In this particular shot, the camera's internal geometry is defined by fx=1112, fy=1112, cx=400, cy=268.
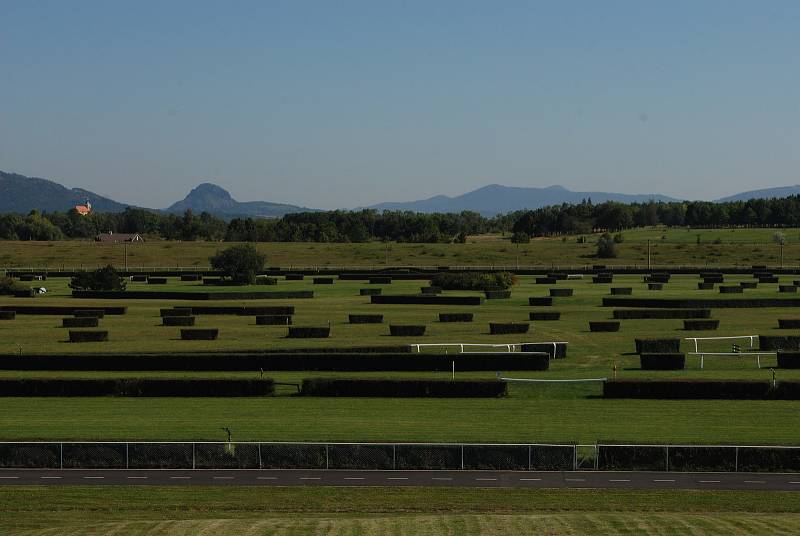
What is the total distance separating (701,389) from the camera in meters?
35.2

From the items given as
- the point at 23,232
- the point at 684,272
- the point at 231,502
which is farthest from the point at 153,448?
the point at 23,232

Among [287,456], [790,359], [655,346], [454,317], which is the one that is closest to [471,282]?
[454,317]

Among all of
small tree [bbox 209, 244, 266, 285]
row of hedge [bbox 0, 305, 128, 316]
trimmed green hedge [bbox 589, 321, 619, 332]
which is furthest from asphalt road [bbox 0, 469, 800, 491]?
small tree [bbox 209, 244, 266, 285]

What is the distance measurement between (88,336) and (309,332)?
999cm

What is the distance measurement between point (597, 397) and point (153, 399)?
562 inches

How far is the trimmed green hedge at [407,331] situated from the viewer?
51594 mm

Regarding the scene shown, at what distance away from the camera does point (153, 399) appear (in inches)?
1411

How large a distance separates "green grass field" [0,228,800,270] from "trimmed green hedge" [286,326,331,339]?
2914 inches

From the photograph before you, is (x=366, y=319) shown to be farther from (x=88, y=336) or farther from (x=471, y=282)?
(x=471, y=282)

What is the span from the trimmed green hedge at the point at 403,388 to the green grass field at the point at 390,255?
89.3m

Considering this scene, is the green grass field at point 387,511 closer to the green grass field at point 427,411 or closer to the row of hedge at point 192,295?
the green grass field at point 427,411

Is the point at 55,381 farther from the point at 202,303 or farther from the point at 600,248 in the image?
the point at 600,248

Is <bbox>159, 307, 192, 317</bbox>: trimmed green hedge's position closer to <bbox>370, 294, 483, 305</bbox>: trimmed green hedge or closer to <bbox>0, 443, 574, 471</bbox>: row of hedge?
<bbox>370, 294, 483, 305</bbox>: trimmed green hedge

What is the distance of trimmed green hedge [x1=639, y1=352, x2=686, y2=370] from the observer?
41.2 metres
